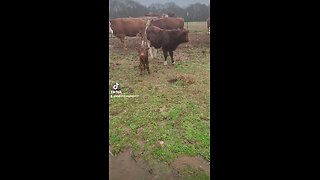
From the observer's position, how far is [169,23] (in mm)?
6117

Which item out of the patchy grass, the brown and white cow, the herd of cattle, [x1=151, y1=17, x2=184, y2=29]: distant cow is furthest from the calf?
the patchy grass

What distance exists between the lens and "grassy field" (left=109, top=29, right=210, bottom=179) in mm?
4117

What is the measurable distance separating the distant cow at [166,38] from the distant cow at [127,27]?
0.62ft

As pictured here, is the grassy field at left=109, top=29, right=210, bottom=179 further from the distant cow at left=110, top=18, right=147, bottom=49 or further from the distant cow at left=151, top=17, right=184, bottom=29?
the distant cow at left=151, top=17, right=184, bottom=29

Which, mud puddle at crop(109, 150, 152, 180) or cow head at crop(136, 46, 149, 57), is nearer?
mud puddle at crop(109, 150, 152, 180)

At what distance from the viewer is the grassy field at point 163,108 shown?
13.5ft

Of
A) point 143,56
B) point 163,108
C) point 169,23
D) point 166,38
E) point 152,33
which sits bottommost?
point 163,108

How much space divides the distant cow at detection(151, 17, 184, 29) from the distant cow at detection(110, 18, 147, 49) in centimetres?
26

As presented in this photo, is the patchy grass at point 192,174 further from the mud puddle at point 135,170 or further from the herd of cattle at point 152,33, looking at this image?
the herd of cattle at point 152,33

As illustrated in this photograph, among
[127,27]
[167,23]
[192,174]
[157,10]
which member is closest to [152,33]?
[167,23]

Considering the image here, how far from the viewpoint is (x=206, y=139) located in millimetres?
4180

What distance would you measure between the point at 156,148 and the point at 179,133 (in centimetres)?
44

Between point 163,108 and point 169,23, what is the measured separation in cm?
211

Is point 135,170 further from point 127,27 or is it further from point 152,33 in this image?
point 152,33
